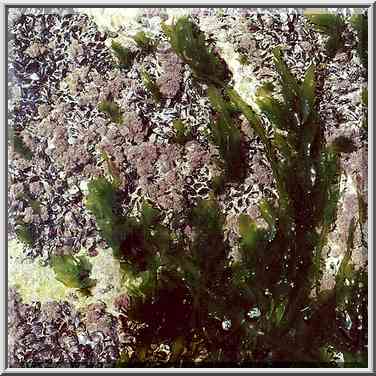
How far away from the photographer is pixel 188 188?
6.08 ft

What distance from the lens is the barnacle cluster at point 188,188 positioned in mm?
1840

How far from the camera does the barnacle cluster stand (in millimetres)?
1840

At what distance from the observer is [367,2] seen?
6.09 feet

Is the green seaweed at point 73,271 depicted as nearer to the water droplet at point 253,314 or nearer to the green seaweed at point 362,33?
the water droplet at point 253,314

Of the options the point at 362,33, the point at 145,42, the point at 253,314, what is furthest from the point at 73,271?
the point at 362,33

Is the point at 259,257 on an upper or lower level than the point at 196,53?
lower

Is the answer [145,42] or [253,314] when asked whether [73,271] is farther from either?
[145,42]

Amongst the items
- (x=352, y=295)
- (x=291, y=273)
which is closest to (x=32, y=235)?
(x=291, y=273)

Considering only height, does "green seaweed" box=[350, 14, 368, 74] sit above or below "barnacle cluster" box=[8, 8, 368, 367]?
above

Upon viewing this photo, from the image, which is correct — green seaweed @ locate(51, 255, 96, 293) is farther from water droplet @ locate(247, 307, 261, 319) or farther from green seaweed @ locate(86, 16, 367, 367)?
water droplet @ locate(247, 307, 261, 319)

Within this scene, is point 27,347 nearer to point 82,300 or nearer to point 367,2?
point 82,300

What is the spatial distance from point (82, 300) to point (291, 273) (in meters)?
0.57

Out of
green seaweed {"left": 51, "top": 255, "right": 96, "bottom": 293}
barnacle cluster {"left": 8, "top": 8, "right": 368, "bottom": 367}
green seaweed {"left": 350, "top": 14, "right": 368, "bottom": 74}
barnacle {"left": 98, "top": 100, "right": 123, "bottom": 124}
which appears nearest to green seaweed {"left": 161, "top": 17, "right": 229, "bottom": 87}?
barnacle cluster {"left": 8, "top": 8, "right": 368, "bottom": 367}

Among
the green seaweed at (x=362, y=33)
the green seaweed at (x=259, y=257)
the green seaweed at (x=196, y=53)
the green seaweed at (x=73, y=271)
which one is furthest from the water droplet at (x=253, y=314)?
the green seaweed at (x=362, y=33)
